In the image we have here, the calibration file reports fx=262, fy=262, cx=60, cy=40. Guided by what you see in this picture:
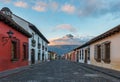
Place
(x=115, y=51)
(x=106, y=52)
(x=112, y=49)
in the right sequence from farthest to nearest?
(x=106, y=52), (x=112, y=49), (x=115, y=51)

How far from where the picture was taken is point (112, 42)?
22984 millimetres

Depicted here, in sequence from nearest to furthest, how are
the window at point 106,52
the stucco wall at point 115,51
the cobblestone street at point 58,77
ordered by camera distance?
1. the cobblestone street at point 58,77
2. the stucco wall at point 115,51
3. the window at point 106,52

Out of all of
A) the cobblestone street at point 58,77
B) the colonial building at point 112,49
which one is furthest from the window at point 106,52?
the cobblestone street at point 58,77

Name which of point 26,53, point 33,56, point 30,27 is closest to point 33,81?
point 26,53

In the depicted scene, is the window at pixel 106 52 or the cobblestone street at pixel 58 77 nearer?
the cobblestone street at pixel 58 77

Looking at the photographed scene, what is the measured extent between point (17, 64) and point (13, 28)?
391 cm

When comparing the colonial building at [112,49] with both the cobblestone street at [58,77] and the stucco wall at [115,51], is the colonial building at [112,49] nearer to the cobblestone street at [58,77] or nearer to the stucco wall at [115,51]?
the stucco wall at [115,51]

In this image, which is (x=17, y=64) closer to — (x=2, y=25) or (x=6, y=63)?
(x=6, y=63)

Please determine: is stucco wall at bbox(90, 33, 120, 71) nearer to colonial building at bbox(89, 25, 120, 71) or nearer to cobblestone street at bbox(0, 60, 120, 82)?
colonial building at bbox(89, 25, 120, 71)

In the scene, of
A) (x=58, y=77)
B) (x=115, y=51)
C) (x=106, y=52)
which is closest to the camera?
(x=58, y=77)

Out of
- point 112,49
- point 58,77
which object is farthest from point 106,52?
point 58,77

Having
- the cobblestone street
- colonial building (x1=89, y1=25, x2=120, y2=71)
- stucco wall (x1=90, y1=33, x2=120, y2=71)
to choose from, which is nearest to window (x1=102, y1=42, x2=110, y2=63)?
colonial building (x1=89, y1=25, x2=120, y2=71)

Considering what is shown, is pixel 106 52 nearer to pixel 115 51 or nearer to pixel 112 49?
pixel 112 49

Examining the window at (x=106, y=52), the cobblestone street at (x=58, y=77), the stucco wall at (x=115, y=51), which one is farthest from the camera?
the window at (x=106, y=52)
